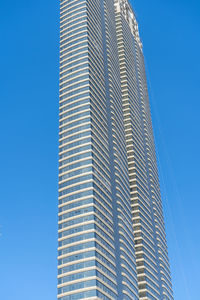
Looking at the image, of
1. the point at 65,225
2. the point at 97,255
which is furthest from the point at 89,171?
the point at 97,255

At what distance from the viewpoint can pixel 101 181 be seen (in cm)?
13600

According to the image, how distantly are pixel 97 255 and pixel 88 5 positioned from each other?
10683 centimetres

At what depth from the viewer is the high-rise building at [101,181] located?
11912cm

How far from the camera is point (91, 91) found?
150250 mm

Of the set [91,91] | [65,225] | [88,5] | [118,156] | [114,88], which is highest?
[88,5]

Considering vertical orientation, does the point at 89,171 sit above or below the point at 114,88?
below

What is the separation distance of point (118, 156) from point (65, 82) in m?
34.3

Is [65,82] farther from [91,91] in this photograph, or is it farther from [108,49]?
[108,49]

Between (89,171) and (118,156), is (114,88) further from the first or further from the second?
(89,171)

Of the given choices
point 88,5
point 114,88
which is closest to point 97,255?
point 114,88

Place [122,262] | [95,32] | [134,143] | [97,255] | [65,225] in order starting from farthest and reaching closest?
[134,143] → [95,32] → [122,262] → [65,225] → [97,255]

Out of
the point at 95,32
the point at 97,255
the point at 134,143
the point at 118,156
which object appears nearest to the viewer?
the point at 97,255

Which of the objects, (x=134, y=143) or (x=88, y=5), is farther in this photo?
(x=134, y=143)

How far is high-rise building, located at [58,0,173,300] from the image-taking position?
119 m
